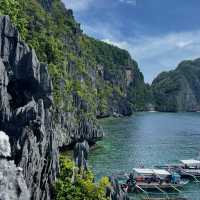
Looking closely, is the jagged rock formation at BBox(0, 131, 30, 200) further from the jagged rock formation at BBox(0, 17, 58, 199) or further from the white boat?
the white boat

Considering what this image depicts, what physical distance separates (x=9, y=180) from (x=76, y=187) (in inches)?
671

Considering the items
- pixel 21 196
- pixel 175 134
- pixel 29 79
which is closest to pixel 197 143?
pixel 175 134

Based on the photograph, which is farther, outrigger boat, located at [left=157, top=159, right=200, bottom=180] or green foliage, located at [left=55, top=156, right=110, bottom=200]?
outrigger boat, located at [left=157, top=159, right=200, bottom=180]

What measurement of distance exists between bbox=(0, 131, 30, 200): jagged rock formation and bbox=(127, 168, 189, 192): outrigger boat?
3946cm

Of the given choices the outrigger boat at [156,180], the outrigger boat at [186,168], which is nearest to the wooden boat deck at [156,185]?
the outrigger boat at [156,180]

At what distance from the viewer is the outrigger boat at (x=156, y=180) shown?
210ft

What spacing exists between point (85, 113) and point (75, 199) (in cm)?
5815

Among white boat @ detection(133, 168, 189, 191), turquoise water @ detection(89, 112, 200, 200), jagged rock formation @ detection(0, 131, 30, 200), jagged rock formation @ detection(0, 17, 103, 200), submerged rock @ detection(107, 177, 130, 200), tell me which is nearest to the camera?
jagged rock formation @ detection(0, 131, 30, 200)

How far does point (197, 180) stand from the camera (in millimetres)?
70500

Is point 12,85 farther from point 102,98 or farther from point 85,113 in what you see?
point 102,98

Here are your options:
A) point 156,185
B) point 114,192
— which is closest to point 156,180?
point 156,185

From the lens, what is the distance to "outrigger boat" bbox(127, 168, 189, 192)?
6394 centimetres

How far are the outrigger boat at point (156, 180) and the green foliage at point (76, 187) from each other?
874 inches

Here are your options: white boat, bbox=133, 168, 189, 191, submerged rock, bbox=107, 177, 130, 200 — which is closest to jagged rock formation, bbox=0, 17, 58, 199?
submerged rock, bbox=107, 177, 130, 200
